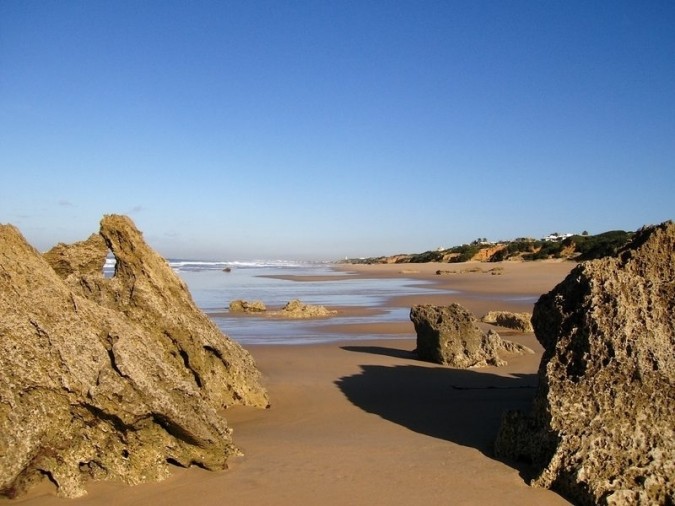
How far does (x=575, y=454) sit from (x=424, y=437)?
150cm

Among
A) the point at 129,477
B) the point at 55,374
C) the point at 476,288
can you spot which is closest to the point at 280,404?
the point at 129,477

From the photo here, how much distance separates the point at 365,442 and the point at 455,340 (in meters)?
4.50

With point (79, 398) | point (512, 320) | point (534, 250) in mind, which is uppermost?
point (534, 250)

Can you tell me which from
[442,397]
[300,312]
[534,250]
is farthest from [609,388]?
[534,250]

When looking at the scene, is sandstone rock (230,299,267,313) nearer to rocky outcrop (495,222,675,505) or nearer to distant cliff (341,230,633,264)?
rocky outcrop (495,222,675,505)

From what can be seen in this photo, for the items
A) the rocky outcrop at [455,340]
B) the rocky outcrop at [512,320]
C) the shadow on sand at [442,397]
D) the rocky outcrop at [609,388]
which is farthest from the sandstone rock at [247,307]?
the rocky outcrop at [609,388]

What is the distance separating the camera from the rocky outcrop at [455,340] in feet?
30.5

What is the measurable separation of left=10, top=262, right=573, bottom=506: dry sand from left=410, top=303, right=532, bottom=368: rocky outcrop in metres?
0.27

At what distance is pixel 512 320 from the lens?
13617mm

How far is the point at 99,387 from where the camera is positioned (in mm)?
4219

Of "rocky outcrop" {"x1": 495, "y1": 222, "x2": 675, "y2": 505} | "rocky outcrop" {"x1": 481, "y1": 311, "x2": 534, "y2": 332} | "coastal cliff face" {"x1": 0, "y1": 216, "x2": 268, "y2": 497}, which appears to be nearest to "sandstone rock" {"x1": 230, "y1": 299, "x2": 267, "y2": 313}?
"rocky outcrop" {"x1": 481, "y1": 311, "x2": 534, "y2": 332}

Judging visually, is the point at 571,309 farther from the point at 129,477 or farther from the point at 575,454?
the point at 129,477

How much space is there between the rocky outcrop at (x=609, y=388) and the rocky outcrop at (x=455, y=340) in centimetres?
413

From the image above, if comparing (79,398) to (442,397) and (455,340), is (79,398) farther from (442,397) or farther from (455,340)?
(455,340)
